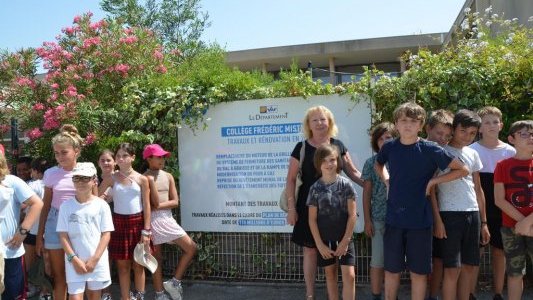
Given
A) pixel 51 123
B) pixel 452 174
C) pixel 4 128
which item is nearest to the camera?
pixel 452 174

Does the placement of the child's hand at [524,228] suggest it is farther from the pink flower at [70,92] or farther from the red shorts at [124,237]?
the pink flower at [70,92]

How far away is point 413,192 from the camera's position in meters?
3.95

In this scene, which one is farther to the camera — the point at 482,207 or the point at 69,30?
the point at 69,30

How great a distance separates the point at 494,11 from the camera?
40.3 ft

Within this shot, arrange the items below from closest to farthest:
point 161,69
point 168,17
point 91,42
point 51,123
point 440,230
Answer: point 440,230 < point 51,123 < point 91,42 < point 161,69 < point 168,17

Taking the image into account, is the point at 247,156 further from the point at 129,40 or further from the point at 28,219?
the point at 28,219

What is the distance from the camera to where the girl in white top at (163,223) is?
531 centimetres

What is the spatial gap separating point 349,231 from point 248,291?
1945 millimetres

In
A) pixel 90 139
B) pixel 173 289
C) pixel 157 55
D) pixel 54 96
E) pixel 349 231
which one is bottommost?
pixel 173 289

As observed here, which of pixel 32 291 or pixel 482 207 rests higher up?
pixel 482 207

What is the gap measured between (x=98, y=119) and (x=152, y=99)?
2.24 ft

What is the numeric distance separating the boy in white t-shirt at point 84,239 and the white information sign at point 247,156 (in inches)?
67.2

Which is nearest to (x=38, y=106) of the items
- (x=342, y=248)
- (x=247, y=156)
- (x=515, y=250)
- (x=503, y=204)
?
(x=247, y=156)

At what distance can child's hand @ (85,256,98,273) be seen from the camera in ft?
13.7
